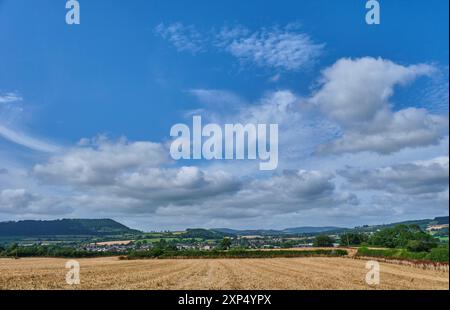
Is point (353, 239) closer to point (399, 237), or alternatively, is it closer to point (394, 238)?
point (399, 237)

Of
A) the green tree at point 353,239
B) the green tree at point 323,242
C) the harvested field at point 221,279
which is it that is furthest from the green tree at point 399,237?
the harvested field at point 221,279

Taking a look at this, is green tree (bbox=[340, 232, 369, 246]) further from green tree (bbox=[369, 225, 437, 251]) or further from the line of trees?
green tree (bbox=[369, 225, 437, 251])

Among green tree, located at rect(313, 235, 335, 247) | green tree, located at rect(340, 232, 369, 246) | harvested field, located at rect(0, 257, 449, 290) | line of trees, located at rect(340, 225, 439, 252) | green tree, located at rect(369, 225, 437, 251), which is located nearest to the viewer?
harvested field, located at rect(0, 257, 449, 290)

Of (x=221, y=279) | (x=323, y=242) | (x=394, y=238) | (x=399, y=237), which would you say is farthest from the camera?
(x=323, y=242)

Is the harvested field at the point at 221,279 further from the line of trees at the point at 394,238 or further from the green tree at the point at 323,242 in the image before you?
the green tree at the point at 323,242

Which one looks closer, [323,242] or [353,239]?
[323,242]

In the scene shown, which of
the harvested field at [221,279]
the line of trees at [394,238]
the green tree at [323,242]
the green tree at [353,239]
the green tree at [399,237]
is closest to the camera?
the harvested field at [221,279]

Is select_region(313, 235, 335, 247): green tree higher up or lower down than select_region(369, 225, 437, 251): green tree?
lower down

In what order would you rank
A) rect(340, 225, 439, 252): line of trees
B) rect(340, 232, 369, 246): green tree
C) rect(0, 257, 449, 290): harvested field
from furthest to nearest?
rect(340, 232, 369, 246): green tree → rect(340, 225, 439, 252): line of trees → rect(0, 257, 449, 290): harvested field

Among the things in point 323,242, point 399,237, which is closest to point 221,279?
point 399,237

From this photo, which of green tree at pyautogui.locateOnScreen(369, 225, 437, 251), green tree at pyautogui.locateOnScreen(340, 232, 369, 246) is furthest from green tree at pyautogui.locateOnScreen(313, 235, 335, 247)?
green tree at pyautogui.locateOnScreen(369, 225, 437, 251)
